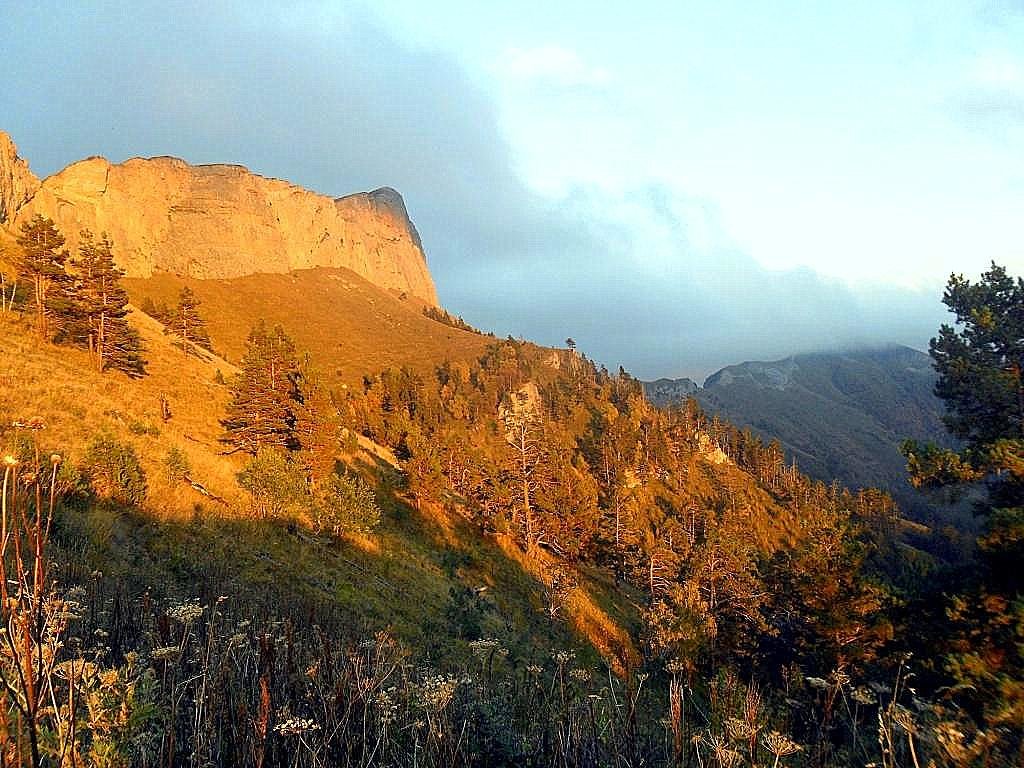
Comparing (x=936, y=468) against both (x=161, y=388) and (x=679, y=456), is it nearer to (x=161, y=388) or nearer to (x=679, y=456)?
(x=161, y=388)

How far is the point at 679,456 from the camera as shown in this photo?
104375 millimetres

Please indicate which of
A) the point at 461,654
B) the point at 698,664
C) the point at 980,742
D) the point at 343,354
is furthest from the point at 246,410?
the point at 343,354

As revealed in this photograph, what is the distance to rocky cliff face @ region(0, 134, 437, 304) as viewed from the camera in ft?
414

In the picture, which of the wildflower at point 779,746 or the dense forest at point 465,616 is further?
the dense forest at point 465,616

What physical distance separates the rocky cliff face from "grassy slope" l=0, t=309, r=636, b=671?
336 ft

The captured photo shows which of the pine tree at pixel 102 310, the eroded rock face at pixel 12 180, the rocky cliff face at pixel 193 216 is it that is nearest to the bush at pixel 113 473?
the pine tree at pixel 102 310

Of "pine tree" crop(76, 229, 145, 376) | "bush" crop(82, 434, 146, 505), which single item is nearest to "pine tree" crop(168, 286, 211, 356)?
"pine tree" crop(76, 229, 145, 376)

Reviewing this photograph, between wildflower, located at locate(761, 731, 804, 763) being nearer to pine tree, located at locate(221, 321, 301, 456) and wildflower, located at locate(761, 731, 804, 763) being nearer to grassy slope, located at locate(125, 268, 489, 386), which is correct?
pine tree, located at locate(221, 321, 301, 456)

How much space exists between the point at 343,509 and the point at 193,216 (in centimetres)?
16345

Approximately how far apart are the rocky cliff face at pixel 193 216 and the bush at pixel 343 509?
113283mm

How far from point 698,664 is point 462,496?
3303 centimetres

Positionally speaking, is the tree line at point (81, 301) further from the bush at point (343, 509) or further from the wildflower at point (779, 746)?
the wildflower at point (779, 746)

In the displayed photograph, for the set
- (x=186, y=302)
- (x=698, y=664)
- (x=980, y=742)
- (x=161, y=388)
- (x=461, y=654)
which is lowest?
(x=698, y=664)

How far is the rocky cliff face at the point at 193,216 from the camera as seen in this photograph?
12631 centimetres
